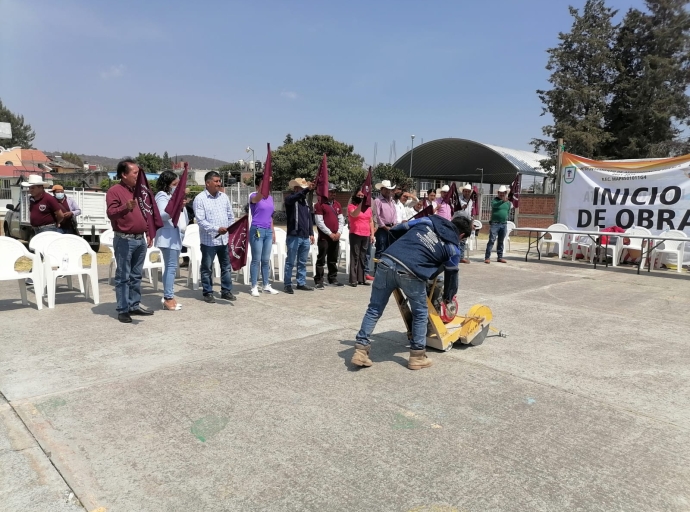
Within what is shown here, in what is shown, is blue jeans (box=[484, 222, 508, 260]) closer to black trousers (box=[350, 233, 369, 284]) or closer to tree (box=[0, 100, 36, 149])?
black trousers (box=[350, 233, 369, 284])

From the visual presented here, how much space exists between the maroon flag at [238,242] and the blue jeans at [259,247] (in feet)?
0.67

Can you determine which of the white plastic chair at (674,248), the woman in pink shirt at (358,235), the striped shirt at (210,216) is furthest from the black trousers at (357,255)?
the white plastic chair at (674,248)

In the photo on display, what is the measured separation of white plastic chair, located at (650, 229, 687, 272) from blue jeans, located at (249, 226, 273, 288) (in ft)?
29.4

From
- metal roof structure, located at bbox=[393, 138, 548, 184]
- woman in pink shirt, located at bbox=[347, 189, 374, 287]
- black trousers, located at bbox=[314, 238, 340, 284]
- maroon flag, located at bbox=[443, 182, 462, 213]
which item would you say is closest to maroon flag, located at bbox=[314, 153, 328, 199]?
woman in pink shirt, located at bbox=[347, 189, 374, 287]

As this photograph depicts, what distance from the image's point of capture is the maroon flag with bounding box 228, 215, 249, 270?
7.68m

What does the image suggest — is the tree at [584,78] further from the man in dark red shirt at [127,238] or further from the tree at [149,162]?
the tree at [149,162]

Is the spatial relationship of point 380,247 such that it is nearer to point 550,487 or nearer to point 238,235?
point 238,235

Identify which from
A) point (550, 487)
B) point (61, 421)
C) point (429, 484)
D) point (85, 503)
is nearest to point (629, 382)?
point (550, 487)

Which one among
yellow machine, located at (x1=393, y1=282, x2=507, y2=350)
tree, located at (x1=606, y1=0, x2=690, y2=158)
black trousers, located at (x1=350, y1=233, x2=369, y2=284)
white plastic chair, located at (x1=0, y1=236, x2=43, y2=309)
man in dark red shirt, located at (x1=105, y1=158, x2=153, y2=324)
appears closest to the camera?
yellow machine, located at (x1=393, y1=282, x2=507, y2=350)

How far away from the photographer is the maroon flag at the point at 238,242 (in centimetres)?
768

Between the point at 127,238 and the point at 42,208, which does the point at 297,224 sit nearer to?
the point at 127,238

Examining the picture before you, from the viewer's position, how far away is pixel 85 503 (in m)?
2.62

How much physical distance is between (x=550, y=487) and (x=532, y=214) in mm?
23706

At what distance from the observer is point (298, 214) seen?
8.13m
